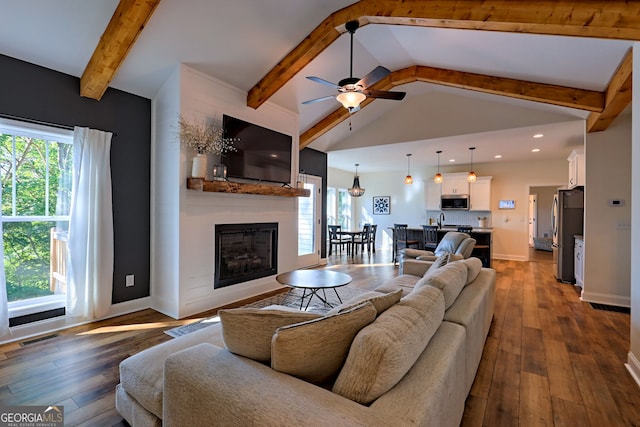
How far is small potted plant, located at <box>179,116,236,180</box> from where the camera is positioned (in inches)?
139

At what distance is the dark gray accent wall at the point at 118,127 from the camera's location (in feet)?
9.70

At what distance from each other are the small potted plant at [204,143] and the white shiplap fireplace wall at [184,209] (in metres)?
0.11

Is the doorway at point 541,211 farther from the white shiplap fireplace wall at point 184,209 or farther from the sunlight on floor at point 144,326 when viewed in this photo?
the sunlight on floor at point 144,326

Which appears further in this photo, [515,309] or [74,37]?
[515,309]

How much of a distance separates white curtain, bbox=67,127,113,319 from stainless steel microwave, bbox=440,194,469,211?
791 centimetres

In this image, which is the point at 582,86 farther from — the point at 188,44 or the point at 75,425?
the point at 75,425

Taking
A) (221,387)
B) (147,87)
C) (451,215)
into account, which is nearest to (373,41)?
(147,87)

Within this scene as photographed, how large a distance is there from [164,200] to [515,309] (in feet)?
15.3

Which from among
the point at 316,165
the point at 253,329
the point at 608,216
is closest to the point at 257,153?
the point at 316,165

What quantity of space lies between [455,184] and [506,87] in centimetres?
462

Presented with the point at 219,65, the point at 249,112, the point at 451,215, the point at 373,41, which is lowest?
the point at 451,215

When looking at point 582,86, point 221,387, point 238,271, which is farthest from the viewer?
point 238,271

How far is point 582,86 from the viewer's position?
11.8ft

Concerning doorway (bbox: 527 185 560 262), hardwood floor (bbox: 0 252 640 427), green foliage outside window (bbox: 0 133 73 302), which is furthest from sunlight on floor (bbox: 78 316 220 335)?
doorway (bbox: 527 185 560 262)
